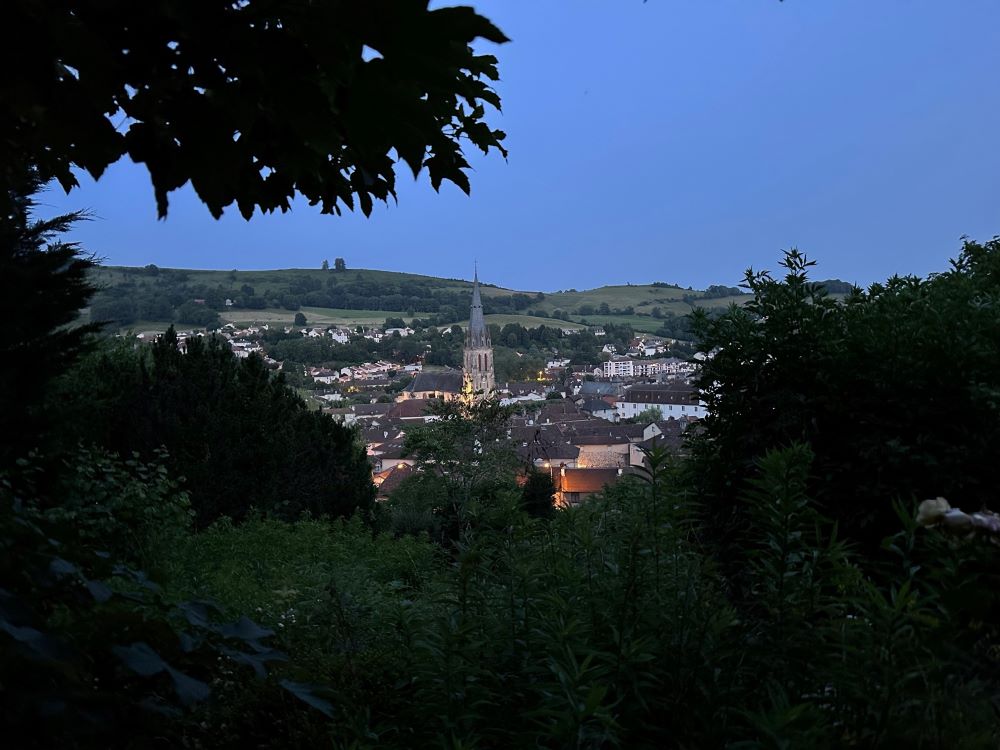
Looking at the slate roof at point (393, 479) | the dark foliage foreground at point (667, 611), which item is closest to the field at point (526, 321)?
the slate roof at point (393, 479)

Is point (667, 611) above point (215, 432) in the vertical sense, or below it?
above

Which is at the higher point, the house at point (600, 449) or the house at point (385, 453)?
the house at point (600, 449)

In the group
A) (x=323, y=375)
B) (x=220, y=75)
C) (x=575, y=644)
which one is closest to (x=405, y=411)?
(x=323, y=375)

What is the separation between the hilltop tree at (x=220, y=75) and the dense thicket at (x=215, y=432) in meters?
9.08

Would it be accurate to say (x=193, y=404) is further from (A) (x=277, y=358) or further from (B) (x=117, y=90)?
(A) (x=277, y=358)

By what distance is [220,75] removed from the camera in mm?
1303

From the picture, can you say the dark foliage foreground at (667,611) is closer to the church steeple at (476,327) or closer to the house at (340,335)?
the church steeple at (476,327)

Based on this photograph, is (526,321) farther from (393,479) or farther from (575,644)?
(575,644)

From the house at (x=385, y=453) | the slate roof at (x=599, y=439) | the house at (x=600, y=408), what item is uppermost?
the slate roof at (x=599, y=439)

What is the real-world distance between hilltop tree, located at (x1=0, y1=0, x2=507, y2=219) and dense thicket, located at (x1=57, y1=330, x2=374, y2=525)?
9082mm

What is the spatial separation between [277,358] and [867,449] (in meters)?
56.8

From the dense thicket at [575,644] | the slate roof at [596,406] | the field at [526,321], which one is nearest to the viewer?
the dense thicket at [575,644]

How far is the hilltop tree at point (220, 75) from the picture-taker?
3.84ft

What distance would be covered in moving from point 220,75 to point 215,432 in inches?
416
